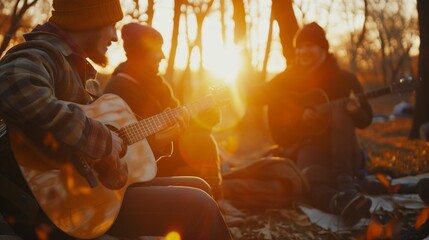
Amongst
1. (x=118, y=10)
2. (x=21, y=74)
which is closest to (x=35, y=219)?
(x=21, y=74)

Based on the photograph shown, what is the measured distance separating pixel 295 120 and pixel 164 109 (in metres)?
1.82

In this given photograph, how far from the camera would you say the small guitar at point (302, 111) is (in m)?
5.09

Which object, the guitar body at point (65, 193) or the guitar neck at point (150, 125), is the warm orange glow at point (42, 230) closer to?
the guitar body at point (65, 193)

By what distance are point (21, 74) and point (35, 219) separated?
2.27 feet

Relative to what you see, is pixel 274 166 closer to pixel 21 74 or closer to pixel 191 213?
pixel 191 213

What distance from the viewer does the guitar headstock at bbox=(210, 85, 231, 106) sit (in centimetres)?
373

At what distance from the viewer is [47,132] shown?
1.99m

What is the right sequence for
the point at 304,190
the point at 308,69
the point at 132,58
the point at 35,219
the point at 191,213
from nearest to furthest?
the point at 35,219 → the point at 191,213 → the point at 132,58 → the point at 304,190 → the point at 308,69

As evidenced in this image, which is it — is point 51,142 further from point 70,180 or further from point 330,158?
point 330,158

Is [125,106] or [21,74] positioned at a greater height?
[21,74]


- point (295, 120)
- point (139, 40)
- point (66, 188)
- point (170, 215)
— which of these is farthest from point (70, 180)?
point (295, 120)

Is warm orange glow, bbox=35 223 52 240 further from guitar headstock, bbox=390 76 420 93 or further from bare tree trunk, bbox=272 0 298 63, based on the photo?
bare tree trunk, bbox=272 0 298 63

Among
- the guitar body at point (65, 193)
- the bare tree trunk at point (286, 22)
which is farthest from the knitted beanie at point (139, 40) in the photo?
the bare tree trunk at point (286, 22)

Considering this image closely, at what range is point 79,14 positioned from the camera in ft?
7.77
